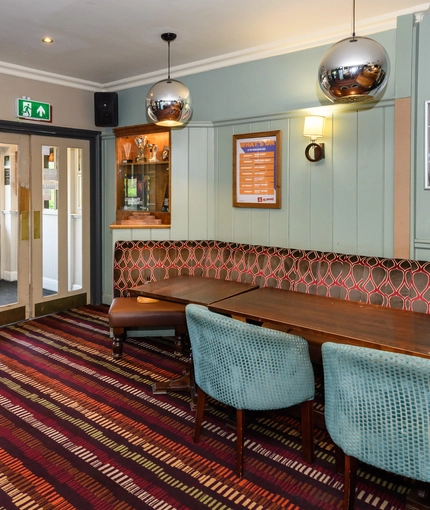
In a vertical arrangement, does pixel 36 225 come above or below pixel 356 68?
below

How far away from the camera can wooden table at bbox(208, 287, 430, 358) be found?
7.14ft

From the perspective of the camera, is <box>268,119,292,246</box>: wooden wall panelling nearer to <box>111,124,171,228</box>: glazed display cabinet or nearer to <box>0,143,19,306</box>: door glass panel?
<box>111,124,171,228</box>: glazed display cabinet

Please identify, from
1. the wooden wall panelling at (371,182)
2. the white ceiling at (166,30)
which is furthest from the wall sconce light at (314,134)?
the white ceiling at (166,30)

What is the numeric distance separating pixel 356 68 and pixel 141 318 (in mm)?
2642

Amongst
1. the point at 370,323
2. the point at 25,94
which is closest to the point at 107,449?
the point at 370,323

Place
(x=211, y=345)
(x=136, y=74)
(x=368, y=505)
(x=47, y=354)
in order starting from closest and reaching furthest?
(x=368, y=505) → (x=211, y=345) → (x=47, y=354) → (x=136, y=74)

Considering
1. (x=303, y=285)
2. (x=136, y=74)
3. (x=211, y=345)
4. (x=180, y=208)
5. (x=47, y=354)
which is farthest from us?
(x=136, y=74)

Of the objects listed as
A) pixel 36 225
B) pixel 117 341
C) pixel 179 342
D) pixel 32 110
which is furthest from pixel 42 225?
pixel 179 342

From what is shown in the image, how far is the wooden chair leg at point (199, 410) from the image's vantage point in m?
2.65

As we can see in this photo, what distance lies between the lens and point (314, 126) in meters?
3.92

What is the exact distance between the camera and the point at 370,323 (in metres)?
2.46

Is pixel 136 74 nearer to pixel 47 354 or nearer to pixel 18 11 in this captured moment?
pixel 18 11

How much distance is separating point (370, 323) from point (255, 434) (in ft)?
3.37

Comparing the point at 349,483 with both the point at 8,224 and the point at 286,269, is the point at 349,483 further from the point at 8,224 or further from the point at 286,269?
the point at 8,224
